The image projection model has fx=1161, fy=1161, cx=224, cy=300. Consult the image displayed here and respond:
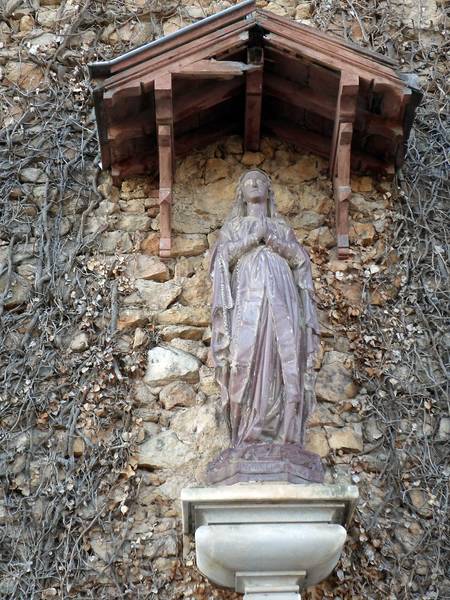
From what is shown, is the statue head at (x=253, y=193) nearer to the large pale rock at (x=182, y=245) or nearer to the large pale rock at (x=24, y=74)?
the large pale rock at (x=182, y=245)

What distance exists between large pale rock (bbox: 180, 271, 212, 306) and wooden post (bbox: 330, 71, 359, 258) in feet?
2.54

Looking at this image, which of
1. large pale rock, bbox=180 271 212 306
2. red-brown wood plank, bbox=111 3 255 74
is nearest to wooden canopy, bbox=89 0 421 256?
red-brown wood plank, bbox=111 3 255 74

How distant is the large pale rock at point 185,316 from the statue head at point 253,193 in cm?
55

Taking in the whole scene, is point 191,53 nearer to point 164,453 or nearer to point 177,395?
point 177,395

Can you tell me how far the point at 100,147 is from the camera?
21.8 feet

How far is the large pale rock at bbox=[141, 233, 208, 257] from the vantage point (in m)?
6.56

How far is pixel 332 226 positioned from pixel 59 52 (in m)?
2.17

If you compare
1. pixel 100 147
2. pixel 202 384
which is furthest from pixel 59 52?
pixel 202 384

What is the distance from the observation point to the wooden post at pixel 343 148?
625cm

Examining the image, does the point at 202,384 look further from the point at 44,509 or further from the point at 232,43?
the point at 232,43

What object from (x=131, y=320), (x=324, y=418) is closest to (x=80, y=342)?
(x=131, y=320)

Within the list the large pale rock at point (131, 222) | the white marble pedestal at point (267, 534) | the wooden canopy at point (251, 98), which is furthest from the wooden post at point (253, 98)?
the white marble pedestal at point (267, 534)

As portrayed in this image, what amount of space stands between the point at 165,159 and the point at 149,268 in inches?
24.1

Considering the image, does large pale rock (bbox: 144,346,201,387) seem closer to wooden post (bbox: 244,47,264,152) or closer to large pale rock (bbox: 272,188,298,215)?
large pale rock (bbox: 272,188,298,215)
